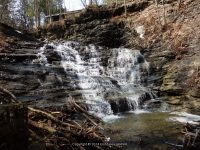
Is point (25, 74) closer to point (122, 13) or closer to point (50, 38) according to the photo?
point (50, 38)

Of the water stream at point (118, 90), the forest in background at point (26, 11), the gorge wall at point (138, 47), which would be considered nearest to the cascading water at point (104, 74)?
the water stream at point (118, 90)

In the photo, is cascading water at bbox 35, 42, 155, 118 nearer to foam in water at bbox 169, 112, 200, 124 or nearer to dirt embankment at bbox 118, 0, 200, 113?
dirt embankment at bbox 118, 0, 200, 113

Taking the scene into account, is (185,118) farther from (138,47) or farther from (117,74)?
(138,47)

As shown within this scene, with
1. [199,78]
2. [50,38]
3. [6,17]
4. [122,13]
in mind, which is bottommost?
[199,78]

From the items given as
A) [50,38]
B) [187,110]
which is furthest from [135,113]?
[50,38]

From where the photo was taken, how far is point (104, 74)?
22.5m

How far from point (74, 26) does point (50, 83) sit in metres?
13.9

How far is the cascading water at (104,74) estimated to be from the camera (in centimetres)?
1764

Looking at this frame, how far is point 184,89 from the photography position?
19.1m

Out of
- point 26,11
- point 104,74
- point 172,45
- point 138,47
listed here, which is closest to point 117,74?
point 104,74

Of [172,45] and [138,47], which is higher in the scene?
[138,47]

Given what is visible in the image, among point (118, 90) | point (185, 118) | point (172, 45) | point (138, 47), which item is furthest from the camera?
point (138, 47)

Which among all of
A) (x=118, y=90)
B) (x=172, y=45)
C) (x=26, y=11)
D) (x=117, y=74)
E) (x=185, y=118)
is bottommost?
(x=185, y=118)

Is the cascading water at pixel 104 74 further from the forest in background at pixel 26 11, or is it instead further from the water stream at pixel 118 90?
the forest in background at pixel 26 11
